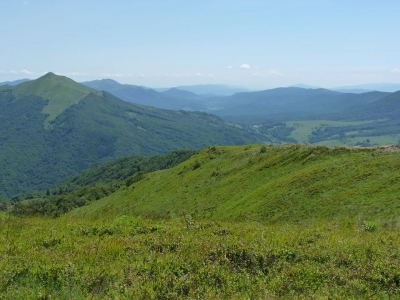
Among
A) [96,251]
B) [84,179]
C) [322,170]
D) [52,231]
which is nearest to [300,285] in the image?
[96,251]

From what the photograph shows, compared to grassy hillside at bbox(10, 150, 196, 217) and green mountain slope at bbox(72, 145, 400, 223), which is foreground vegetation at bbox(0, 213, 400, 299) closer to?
green mountain slope at bbox(72, 145, 400, 223)

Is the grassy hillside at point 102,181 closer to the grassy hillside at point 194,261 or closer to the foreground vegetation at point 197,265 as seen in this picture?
the grassy hillside at point 194,261

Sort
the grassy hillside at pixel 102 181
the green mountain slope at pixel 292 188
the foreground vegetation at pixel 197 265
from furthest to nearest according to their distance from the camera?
the grassy hillside at pixel 102 181 < the green mountain slope at pixel 292 188 < the foreground vegetation at pixel 197 265

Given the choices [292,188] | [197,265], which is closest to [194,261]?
[197,265]

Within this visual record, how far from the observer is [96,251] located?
790 cm

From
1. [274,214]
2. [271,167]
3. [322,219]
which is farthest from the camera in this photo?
[271,167]

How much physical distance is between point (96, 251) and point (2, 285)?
2.11 metres

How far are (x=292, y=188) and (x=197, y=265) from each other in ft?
57.7

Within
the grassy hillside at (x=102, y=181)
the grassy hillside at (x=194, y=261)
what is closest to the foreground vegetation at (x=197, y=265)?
the grassy hillside at (x=194, y=261)

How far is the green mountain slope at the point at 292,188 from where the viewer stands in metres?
17.8

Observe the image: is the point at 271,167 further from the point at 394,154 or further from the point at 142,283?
the point at 142,283

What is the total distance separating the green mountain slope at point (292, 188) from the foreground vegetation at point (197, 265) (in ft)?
20.0

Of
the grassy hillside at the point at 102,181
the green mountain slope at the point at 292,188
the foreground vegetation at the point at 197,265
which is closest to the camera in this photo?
the foreground vegetation at the point at 197,265

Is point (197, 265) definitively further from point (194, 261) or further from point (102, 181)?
point (102, 181)
